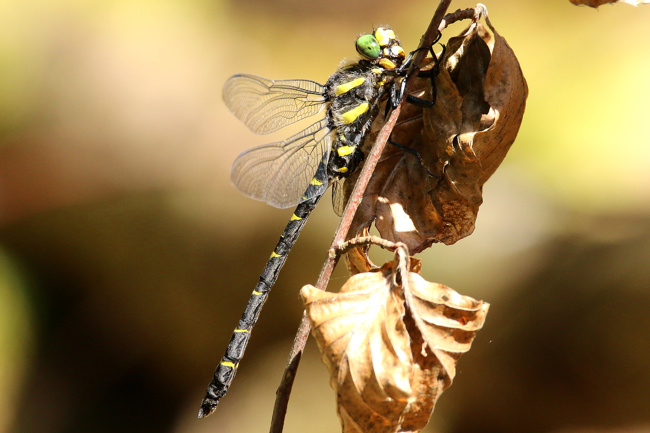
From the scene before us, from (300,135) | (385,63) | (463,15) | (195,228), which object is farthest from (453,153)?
(195,228)

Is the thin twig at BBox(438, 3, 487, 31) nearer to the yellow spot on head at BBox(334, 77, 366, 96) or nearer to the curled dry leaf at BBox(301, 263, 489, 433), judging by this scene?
Result: the yellow spot on head at BBox(334, 77, 366, 96)

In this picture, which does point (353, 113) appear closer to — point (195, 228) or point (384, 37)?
point (384, 37)

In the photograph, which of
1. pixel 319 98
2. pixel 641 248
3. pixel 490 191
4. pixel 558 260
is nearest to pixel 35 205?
pixel 319 98

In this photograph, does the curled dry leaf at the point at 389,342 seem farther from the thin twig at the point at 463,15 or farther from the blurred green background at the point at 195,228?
the blurred green background at the point at 195,228

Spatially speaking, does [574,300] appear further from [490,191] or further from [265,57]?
[265,57]

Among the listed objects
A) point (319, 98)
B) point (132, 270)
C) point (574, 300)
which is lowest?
point (132, 270)

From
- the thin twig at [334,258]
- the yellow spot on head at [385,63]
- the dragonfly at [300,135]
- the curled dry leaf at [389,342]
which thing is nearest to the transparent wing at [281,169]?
Result: the dragonfly at [300,135]
